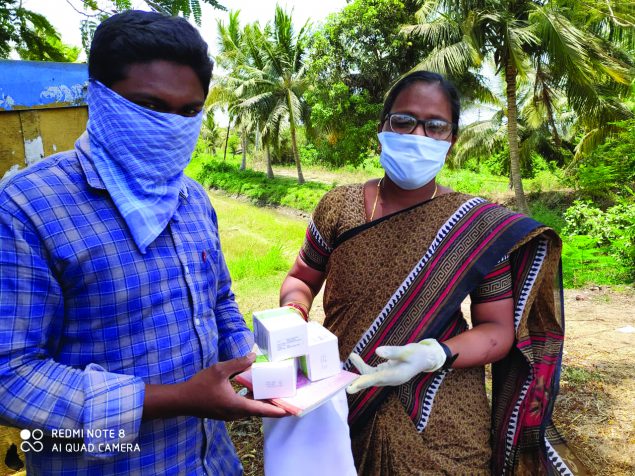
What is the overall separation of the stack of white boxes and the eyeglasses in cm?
83

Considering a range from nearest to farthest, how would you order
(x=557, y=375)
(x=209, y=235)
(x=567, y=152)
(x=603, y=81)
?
(x=209, y=235)
(x=557, y=375)
(x=603, y=81)
(x=567, y=152)

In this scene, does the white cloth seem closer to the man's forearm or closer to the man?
the man

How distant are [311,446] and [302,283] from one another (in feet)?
2.28

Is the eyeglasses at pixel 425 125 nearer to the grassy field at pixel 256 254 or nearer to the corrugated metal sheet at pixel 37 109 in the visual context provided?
the corrugated metal sheet at pixel 37 109

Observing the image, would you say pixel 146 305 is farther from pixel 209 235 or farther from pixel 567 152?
pixel 567 152

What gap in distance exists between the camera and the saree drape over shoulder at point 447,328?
4.86 ft

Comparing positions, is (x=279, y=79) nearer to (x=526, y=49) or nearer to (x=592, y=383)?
(x=526, y=49)

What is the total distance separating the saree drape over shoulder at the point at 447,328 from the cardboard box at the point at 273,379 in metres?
0.44

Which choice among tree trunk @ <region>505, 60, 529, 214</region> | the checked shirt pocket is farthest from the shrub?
the checked shirt pocket

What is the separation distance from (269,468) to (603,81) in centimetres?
1316

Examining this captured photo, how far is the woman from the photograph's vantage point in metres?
1.47

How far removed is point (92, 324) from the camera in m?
1.00

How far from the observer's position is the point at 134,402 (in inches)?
37.9

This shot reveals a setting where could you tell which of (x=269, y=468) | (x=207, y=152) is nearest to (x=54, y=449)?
(x=269, y=468)
